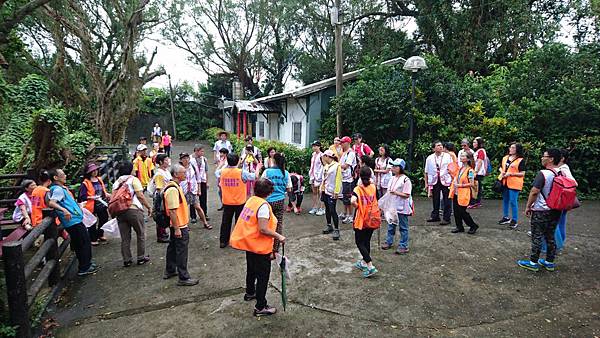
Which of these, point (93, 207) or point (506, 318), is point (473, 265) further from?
point (93, 207)

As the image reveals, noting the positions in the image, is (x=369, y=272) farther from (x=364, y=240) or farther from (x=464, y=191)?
(x=464, y=191)

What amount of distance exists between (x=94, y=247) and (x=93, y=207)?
0.76 meters

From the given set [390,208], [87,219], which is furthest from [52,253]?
[390,208]

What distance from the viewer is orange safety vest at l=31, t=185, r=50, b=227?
5.73 metres

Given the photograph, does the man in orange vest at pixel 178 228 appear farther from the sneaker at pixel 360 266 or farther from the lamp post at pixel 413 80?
the lamp post at pixel 413 80

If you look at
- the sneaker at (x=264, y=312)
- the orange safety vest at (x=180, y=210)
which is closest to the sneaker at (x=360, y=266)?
the sneaker at (x=264, y=312)

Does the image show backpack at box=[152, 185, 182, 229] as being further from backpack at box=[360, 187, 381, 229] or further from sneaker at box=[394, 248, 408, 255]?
sneaker at box=[394, 248, 408, 255]

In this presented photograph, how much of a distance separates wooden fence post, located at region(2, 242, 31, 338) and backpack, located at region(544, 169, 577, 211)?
6152mm

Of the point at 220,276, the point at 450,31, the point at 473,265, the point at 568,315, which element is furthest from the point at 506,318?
the point at 450,31

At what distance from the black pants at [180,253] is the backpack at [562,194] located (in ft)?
15.9

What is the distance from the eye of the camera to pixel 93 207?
634 cm

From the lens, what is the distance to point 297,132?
15.3 meters

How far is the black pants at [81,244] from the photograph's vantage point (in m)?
Result: 5.17

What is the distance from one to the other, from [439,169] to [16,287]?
657cm
